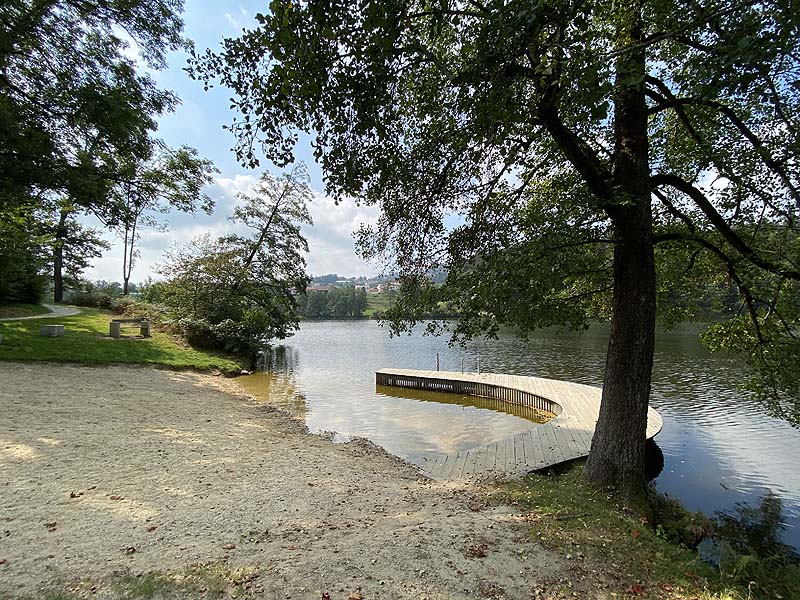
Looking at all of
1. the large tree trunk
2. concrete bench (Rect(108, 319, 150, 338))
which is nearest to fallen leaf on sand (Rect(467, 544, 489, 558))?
the large tree trunk

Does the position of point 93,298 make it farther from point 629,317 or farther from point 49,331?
point 629,317

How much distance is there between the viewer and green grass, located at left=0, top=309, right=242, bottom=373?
1331 cm

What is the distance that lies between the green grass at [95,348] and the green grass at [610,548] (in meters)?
13.9

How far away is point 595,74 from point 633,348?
11.9 ft

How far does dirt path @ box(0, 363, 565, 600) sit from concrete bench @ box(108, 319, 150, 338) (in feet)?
33.6

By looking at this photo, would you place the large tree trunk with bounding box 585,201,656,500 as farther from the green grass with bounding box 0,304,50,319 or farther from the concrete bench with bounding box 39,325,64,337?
the green grass with bounding box 0,304,50,319

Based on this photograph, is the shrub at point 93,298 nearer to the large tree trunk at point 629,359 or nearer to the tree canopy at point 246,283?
the tree canopy at point 246,283

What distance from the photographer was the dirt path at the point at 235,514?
3367 mm

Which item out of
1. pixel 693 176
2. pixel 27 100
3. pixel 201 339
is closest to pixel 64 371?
pixel 27 100

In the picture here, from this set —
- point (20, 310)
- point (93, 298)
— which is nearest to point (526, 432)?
point (20, 310)

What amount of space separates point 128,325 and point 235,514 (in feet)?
76.0

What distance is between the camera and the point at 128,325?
23688mm

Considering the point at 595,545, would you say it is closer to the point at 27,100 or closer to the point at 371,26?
the point at 371,26

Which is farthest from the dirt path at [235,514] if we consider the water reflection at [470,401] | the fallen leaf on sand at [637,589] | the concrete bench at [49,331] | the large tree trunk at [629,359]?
the concrete bench at [49,331]
